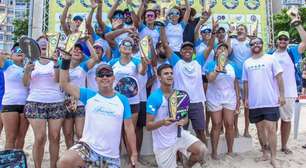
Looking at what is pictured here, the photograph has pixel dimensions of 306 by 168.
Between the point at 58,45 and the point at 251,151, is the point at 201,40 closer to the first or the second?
the point at 251,151

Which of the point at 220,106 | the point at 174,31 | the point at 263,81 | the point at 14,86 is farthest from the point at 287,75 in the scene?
the point at 14,86

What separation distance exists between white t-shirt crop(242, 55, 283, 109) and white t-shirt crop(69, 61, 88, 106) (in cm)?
251

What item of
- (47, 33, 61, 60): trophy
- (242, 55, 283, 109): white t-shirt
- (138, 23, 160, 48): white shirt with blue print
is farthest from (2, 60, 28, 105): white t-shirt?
(242, 55, 283, 109): white t-shirt

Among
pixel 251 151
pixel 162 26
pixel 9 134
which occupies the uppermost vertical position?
pixel 162 26

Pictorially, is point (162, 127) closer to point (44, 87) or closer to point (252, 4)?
point (44, 87)

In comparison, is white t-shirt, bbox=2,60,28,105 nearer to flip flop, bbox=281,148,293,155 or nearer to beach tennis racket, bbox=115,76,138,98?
beach tennis racket, bbox=115,76,138,98

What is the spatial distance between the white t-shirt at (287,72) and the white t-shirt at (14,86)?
13.0 ft

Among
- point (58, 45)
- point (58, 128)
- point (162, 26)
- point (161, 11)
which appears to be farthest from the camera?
point (161, 11)

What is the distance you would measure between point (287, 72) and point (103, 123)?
11.9 feet

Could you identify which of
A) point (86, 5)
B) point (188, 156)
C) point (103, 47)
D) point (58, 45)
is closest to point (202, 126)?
point (188, 156)

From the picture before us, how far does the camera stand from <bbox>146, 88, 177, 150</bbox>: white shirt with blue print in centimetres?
479

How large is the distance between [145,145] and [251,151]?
1.91 meters

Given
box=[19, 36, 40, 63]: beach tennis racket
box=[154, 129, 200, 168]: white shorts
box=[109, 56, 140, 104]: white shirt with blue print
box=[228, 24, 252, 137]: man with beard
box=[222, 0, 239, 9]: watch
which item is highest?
box=[222, 0, 239, 9]: watch

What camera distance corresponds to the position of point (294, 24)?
6.23 meters
